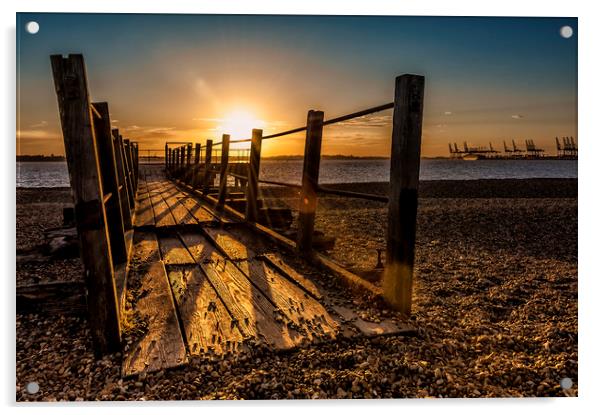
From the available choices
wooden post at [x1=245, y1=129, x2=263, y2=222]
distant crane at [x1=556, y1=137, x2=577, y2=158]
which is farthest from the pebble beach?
wooden post at [x1=245, y1=129, x2=263, y2=222]

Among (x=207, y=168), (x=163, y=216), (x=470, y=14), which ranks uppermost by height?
(x=470, y=14)

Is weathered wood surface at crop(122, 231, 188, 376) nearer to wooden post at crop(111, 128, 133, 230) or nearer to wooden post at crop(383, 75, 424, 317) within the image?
wooden post at crop(383, 75, 424, 317)

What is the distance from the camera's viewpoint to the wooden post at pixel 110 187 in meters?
3.27

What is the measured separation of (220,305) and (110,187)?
1625mm

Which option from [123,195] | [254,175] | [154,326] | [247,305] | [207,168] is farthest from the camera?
[207,168]

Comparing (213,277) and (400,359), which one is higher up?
(213,277)

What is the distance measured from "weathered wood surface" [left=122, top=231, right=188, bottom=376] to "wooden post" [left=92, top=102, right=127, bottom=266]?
7.9 inches

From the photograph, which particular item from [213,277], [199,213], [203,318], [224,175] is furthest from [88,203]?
[224,175]

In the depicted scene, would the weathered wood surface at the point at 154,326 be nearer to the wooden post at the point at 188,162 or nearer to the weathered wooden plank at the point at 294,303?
the weathered wooden plank at the point at 294,303

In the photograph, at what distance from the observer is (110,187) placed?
3439mm

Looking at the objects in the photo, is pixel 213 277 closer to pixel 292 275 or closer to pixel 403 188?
pixel 292 275

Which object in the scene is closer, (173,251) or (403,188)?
(403,188)
